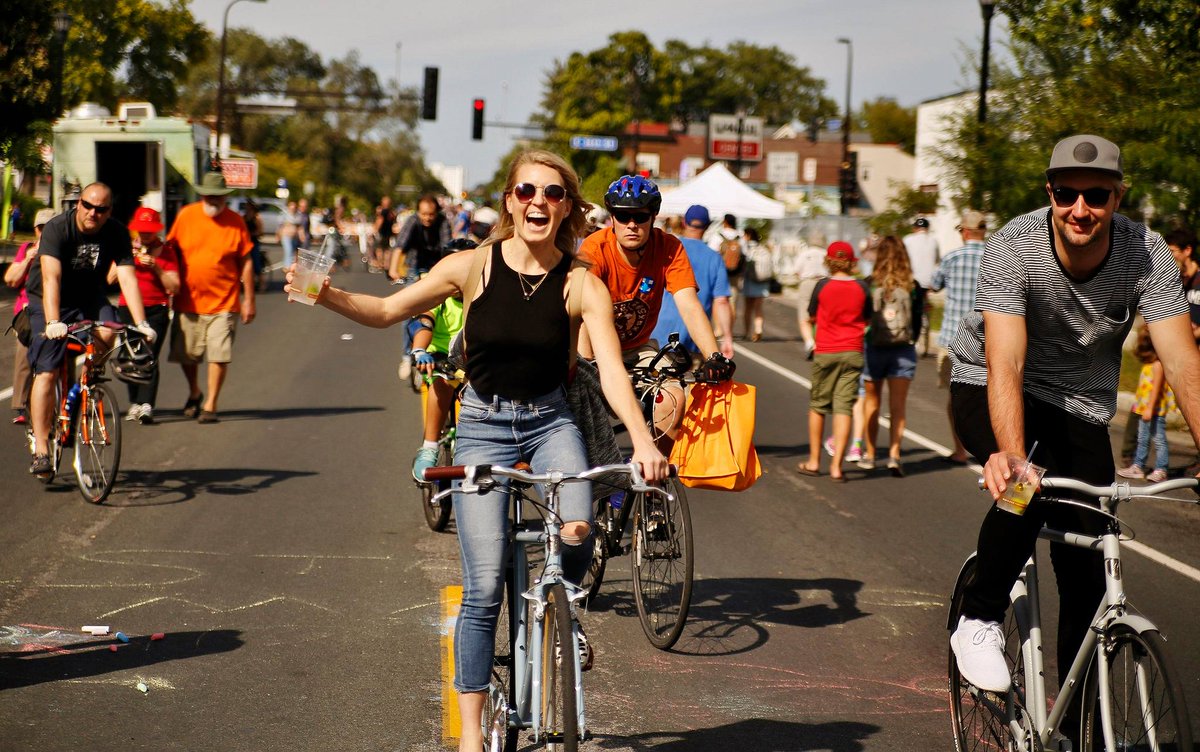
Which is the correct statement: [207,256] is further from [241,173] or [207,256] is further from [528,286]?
[241,173]

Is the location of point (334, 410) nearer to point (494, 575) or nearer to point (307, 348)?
point (307, 348)

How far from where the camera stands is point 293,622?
618 centimetres

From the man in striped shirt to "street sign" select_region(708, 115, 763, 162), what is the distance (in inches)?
1812

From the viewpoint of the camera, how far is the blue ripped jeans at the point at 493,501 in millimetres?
3979

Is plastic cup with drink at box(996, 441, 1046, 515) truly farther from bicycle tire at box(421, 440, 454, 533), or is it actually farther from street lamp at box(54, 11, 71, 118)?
street lamp at box(54, 11, 71, 118)

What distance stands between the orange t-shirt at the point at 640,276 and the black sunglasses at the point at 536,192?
7.31 feet

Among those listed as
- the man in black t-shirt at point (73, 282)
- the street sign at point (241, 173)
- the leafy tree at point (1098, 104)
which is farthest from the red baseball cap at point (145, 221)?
the street sign at point (241, 173)

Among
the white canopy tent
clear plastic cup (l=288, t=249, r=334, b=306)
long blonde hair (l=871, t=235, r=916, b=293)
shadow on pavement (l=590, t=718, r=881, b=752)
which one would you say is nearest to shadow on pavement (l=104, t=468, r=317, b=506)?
long blonde hair (l=871, t=235, r=916, b=293)

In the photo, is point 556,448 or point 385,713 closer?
point 556,448

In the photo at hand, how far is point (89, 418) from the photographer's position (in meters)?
8.72

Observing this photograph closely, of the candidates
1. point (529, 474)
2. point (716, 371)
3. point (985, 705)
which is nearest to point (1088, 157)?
point (985, 705)

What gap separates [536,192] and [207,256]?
27.3ft

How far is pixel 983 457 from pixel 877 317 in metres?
6.59

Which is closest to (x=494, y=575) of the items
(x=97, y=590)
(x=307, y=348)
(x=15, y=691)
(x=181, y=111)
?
(x=15, y=691)
